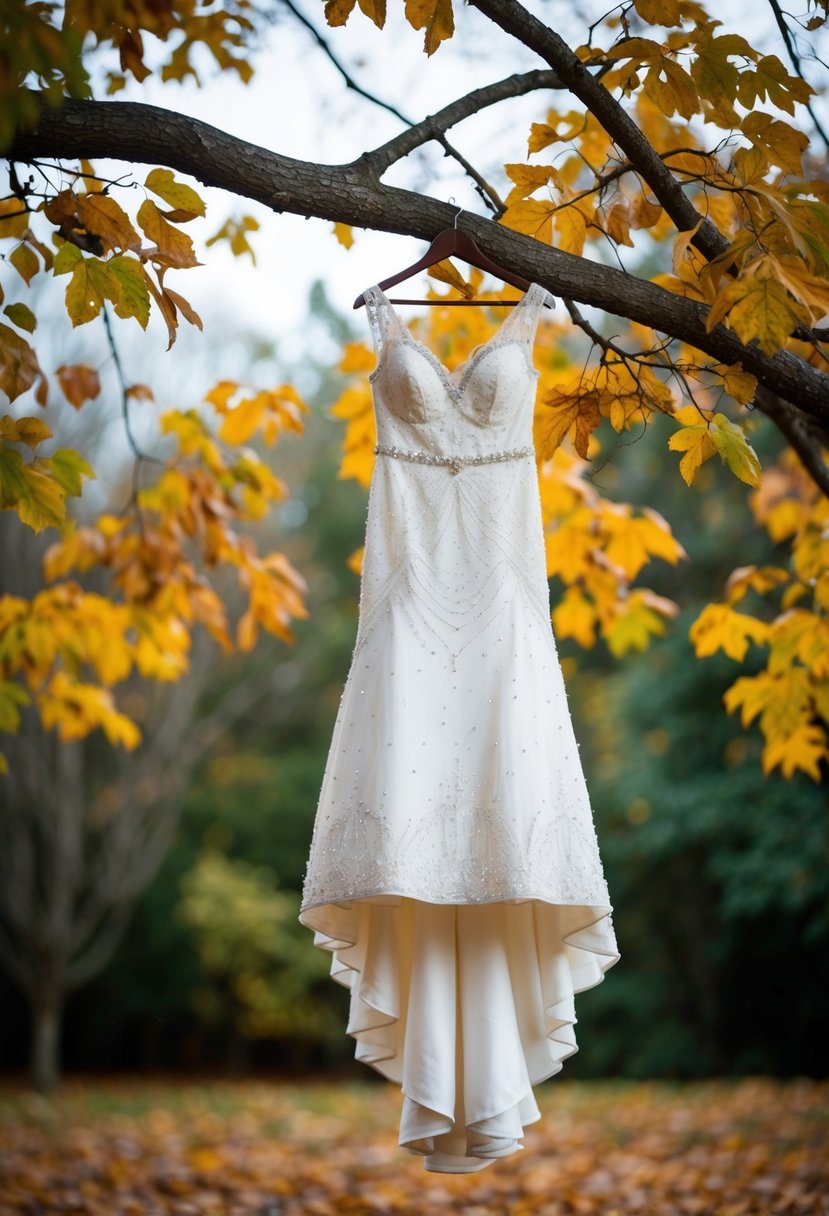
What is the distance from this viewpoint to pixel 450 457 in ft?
6.48

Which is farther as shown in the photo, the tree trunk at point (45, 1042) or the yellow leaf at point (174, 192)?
the tree trunk at point (45, 1042)

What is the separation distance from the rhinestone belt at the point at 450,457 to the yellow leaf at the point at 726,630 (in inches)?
41.4

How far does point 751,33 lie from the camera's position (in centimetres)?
308

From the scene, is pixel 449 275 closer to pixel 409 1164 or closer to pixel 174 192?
pixel 174 192

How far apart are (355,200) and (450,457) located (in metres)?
0.49

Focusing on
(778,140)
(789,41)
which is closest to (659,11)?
(778,140)

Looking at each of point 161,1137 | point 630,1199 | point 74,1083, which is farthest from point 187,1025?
point 630,1199

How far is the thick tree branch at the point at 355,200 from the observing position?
5.32ft

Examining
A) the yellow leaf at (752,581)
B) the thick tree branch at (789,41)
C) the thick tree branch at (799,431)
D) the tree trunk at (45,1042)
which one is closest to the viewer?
the thick tree branch at (789,41)

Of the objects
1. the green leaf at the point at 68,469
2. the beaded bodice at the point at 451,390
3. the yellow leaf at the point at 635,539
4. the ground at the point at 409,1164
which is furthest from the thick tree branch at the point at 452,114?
the ground at the point at 409,1164

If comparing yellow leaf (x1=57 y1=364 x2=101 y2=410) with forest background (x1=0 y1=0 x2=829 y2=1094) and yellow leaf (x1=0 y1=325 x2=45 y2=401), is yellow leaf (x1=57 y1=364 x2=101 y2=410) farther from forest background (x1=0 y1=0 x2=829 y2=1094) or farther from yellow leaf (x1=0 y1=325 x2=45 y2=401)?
forest background (x1=0 y1=0 x2=829 y2=1094)

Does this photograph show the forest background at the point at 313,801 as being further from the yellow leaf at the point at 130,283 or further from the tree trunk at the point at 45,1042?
the yellow leaf at the point at 130,283

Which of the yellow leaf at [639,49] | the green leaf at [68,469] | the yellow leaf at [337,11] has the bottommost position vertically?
the green leaf at [68,469]

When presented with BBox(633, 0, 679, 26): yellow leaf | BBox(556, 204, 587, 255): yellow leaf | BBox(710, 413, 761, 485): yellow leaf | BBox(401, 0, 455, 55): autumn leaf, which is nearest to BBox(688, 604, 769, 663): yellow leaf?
BBox(710, 413, 761, 485): yellow leaf
